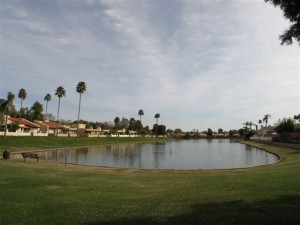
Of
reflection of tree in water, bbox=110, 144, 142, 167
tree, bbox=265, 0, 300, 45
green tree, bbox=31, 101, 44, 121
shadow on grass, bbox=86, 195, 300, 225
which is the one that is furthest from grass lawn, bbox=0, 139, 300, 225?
green tree, bbox=31, 101, 44, 121

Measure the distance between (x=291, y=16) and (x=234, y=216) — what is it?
21.5 ft

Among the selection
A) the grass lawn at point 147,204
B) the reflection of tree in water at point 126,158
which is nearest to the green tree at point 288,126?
the reflection of tree in water at point 126,158

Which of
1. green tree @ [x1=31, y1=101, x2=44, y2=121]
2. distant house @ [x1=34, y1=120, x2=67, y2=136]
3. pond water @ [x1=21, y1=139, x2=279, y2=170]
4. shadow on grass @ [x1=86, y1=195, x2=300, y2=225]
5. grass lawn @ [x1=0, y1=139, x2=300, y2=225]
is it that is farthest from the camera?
green tree @ [x1=31, y1=101, x2=44, y2=121]

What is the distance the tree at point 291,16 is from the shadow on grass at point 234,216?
18.3ft

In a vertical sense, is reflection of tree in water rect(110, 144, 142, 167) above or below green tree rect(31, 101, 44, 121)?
below

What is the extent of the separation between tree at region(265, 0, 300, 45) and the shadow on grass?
18.3 feet

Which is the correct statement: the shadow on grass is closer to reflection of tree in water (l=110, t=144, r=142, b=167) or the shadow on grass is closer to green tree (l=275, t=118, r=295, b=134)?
reflection of tree in water (l=110, t=144, r=142, b=167)

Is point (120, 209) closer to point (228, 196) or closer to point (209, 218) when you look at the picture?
point (209, 218)

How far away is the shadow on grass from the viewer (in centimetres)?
977

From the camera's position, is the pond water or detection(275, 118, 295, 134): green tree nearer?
the pond water

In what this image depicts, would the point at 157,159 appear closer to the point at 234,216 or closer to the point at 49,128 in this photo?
the point at 234,216

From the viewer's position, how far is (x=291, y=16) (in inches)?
418

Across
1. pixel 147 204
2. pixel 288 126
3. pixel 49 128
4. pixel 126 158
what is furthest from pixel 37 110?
pixel 147 204

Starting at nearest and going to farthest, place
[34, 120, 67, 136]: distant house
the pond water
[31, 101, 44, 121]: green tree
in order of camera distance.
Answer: the pond water → [34, 120, 67, 136]: distant house → [31, 101, 44, 121]: green tree
